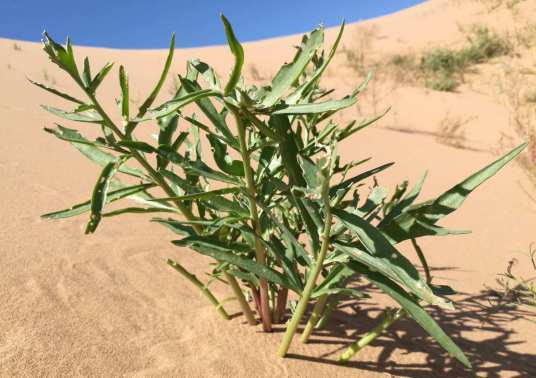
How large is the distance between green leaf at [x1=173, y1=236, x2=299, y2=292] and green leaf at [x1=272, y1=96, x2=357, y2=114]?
33cm

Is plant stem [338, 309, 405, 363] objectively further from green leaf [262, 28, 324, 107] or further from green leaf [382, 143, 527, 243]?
green leaf [262, 28, 324, 107]

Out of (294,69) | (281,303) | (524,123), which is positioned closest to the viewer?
(294,69)

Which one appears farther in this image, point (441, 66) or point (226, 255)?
point (441, 66)

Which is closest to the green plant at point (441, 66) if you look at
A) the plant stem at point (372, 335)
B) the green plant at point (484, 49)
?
the green plant at point (484, 49)

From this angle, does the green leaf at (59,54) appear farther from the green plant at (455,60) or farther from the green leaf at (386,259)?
the green plant at (455,60)

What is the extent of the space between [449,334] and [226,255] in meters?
0.82

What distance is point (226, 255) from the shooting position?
893mm

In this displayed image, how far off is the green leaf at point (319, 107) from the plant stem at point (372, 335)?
520 millimetres

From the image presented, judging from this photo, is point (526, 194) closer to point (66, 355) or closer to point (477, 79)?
point (66, 355)

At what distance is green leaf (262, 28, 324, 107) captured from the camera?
69 centimetres

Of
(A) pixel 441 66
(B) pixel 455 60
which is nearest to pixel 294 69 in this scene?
(A) pixel 441 66

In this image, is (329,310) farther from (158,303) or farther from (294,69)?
(294,69)

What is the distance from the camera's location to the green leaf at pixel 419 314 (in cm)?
67

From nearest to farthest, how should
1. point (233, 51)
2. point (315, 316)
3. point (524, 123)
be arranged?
1. point (233, 51)
2. point (315, 316)
3. point (524, 123)
